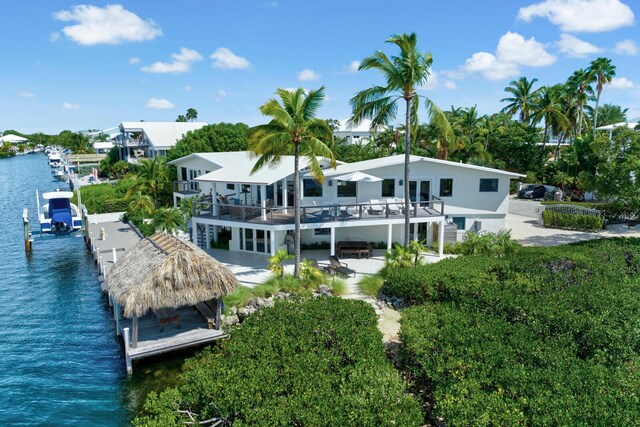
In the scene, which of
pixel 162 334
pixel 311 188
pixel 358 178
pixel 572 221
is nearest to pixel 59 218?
pixel 311 188

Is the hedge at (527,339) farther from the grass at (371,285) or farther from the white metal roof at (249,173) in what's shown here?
the white metal roof at (249,173)

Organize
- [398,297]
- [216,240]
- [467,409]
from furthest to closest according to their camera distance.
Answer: [216,240] < [398,297] < [467,409]

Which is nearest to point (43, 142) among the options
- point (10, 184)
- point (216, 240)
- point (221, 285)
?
point (10, 184)

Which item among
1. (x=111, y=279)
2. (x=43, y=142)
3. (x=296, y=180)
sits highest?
(x=43, y=142)

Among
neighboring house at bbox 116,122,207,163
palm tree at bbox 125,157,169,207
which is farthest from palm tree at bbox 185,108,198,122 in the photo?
palm tree at bbox 125,157,169,207

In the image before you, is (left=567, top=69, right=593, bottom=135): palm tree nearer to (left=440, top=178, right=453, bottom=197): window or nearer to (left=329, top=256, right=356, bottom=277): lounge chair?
(left=440, top=178, right=453, bottom=197): window

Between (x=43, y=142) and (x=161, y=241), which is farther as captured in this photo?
(x=43, y=142)

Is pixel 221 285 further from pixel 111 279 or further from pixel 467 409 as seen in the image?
pixel 467 409
